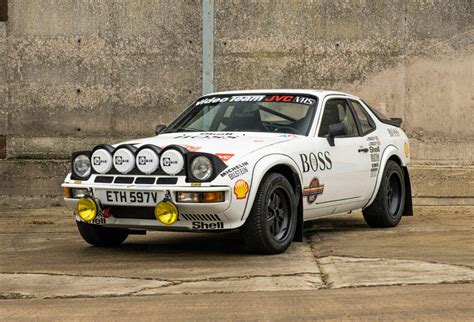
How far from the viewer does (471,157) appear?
41.2 ft

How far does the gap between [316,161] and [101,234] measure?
6.28ft

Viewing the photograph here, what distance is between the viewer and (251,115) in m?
8.50

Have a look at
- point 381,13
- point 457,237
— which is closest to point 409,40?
point 381,13

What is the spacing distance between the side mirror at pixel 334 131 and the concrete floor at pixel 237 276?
0.91 metres

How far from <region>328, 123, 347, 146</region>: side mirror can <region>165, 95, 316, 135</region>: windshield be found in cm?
20

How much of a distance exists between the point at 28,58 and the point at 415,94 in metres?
5.01

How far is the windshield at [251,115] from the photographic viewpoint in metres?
8.39

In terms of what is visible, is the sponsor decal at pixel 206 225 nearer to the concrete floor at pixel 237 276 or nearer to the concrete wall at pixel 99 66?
the concrete floor at pixel 237 276

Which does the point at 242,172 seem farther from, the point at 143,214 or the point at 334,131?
the point at 334,131

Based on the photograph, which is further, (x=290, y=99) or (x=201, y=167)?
(x=290, y=99)

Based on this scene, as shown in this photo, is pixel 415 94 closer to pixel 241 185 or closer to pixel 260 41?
pixel 260 41

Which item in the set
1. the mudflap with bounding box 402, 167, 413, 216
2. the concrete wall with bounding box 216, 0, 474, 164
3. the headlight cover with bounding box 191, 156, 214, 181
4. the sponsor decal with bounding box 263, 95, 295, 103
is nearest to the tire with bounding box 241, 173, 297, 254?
the headlight cover with bounding box 191, 156, 214, 181

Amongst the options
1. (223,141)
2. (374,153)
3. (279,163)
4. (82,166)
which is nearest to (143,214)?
(82,166)

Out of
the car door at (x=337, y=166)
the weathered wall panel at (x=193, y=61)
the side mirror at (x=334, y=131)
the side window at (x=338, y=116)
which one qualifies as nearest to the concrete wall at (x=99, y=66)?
the weathered wall panel at (x=193, y=61)
